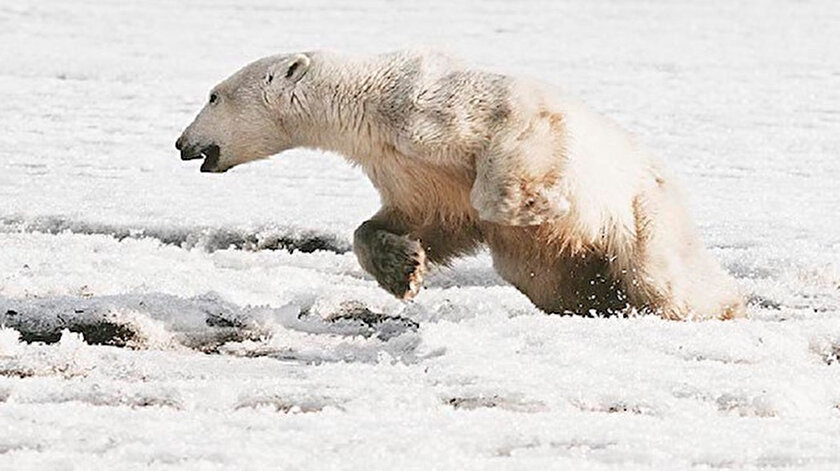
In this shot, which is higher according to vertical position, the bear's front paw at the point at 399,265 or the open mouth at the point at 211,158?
the open mouth at the point at 211,158

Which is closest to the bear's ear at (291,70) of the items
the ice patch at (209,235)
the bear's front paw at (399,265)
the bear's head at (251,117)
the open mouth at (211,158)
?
the bear's head at (251,117)

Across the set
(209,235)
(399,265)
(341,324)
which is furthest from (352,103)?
(209,235)

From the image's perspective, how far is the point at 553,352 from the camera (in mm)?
3879

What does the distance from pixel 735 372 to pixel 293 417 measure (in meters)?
1.18

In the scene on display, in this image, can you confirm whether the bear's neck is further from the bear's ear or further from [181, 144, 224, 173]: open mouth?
[181, 144, 224, 173]: open mouth

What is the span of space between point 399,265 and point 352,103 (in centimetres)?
54

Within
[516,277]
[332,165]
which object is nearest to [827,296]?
[516,277]

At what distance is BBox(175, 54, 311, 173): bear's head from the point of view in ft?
15.9

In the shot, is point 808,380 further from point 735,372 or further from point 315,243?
point 315,243

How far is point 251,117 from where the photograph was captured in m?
4.90

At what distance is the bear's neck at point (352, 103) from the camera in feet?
15.1

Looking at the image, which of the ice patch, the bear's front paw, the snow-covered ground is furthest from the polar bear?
the ice patch

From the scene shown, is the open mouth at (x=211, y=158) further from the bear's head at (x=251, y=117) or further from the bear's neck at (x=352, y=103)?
the bear's neck at (x=352, y=103)

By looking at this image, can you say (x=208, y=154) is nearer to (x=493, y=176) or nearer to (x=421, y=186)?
(x=421, y=186)
